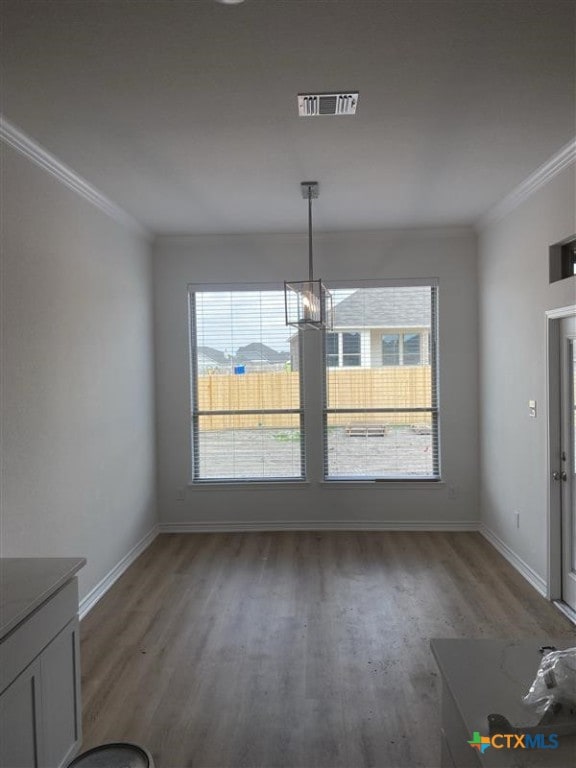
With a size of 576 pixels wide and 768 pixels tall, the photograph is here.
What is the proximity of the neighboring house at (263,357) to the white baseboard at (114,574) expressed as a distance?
2011mm

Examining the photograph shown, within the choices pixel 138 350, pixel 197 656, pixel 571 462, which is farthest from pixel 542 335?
pixel 138 350

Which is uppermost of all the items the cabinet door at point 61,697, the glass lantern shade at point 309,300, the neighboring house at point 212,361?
the glass lantern shade at point 309,300

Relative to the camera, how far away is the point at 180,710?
2533mm

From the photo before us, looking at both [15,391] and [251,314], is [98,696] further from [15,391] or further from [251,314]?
[251,314]

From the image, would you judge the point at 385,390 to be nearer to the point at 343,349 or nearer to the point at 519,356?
the point at 343,349

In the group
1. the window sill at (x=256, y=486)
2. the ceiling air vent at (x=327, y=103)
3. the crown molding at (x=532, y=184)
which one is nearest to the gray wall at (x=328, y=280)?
the window sill at (x=256, y=486)

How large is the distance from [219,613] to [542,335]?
10.1 ft

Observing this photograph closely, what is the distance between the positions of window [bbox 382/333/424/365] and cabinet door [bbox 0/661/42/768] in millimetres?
4223

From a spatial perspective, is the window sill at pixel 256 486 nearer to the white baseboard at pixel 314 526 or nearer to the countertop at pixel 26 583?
the white baseboard at pixel 314 526

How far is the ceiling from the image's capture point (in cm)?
196

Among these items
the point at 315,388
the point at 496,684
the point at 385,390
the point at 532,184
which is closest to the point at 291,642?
the point at 496,684

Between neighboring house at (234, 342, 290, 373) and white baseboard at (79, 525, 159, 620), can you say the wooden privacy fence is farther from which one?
white baseboard at (79, 525, 159, 620)

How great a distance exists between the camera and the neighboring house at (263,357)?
5.38m

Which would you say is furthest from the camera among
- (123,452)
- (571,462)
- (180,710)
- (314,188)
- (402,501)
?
(402,501)
